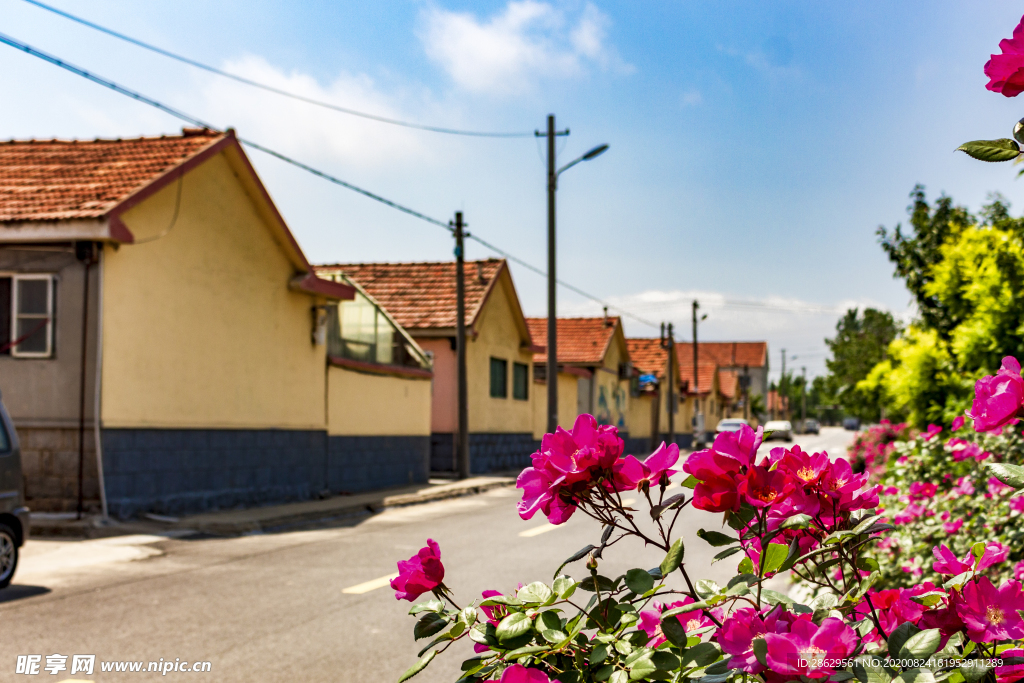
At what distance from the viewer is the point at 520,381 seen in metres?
30.1

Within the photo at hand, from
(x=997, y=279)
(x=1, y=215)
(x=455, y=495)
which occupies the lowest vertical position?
(x=455, y=495)

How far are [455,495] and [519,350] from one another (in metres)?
11.0

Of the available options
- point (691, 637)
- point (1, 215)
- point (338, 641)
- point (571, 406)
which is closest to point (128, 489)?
point (1, 215)

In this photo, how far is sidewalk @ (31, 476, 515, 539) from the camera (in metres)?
11.5

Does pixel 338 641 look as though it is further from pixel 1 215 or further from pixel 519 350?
pixel 519 350

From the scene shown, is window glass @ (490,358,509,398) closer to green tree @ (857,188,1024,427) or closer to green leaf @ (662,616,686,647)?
green tree @ (857,188,1024,427)

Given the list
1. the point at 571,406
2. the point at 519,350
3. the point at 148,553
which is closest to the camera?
the point at 148,553

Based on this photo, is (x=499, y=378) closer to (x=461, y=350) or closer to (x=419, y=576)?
(x=461, y=350)

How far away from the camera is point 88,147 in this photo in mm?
15320

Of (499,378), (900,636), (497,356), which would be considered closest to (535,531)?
(900,636)

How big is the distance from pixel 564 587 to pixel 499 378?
25881 millimetres

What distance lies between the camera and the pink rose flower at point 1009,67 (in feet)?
5.52

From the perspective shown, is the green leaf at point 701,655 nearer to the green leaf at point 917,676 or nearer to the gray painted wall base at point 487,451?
the green leaf at point 917,676

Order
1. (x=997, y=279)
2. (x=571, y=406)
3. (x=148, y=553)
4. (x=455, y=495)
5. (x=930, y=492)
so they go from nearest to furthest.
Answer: (x=930, y=492)
(x=997, y=279)
(x=148, y=553)
(x=455, y=495)
(x=571, y=406)
